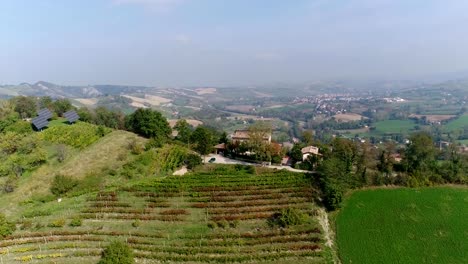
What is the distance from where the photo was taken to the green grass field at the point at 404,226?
3412 centimetres

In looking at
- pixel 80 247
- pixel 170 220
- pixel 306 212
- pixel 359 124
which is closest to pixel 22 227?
pixel 80 247

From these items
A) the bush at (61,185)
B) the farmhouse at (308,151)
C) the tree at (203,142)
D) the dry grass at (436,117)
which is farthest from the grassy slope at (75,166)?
the dry grass at (436,117)

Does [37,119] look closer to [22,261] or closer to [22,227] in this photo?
[22,227]

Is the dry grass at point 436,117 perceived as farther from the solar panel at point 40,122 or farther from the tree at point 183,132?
the solar panel at point 40,122

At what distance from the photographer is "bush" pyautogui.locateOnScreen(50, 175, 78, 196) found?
46.8 meters

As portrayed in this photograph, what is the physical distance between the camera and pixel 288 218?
38.5 m

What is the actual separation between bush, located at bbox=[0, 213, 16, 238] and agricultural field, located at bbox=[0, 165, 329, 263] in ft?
2.15

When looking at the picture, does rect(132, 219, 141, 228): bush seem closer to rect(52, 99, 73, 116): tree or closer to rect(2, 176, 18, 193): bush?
rect(2, 176, 18, 193): bush

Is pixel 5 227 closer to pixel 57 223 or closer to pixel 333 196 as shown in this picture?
pixel 57 223

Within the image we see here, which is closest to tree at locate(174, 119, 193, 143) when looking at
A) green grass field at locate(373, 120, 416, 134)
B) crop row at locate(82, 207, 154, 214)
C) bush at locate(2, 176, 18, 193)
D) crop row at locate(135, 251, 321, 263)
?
crop row at locate(82, 207, 154, 214)

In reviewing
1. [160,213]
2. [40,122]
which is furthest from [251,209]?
[40,122]

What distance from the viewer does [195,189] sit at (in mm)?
46781

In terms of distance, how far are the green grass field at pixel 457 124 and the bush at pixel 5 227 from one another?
502 ft

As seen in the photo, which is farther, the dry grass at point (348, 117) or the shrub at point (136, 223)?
the dry grass at point (348, 117)
